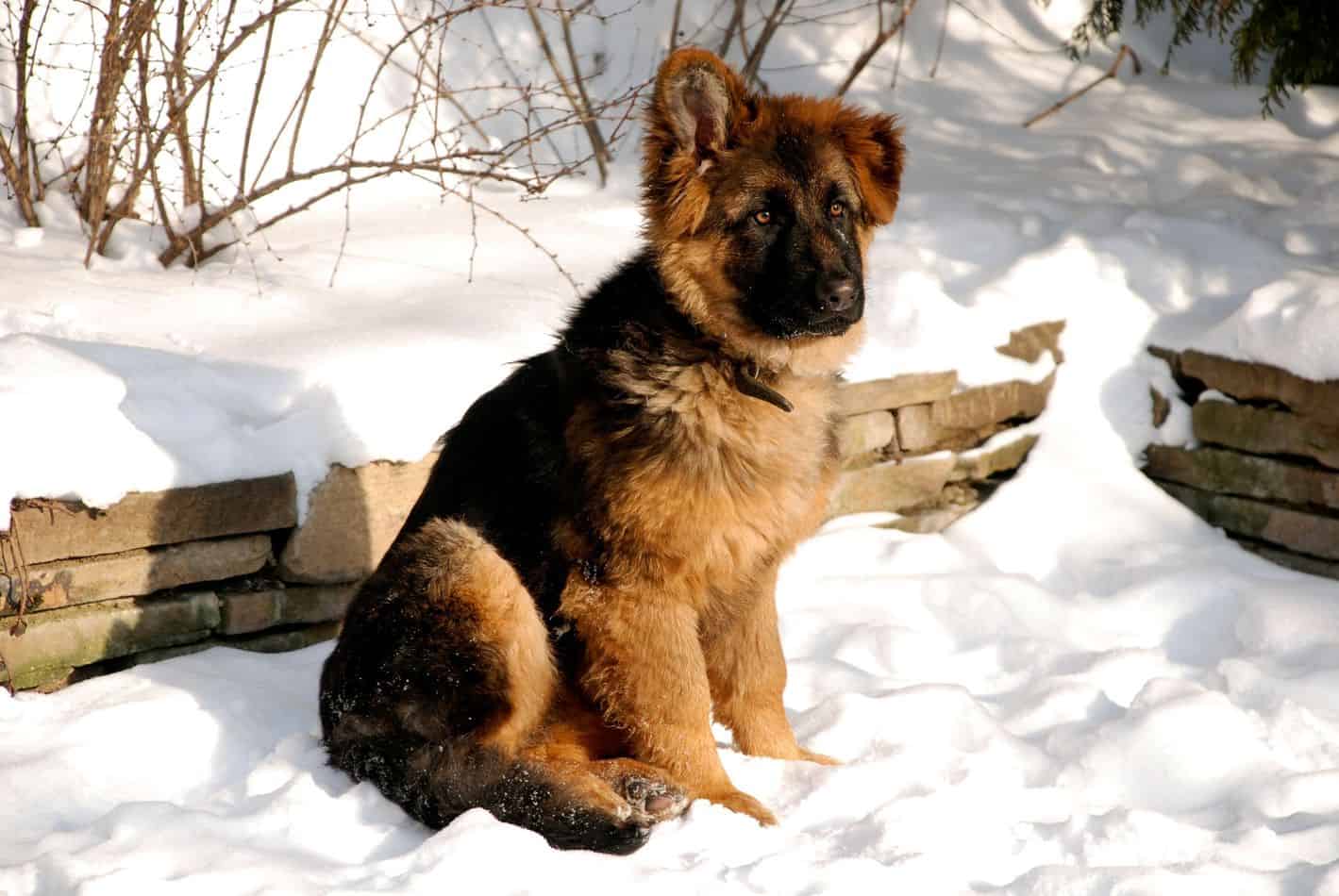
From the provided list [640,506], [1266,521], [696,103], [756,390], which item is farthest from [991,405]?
[640,506]

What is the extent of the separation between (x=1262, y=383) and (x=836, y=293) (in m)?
3.32

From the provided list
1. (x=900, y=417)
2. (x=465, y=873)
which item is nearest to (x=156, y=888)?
(x=465, y=873)

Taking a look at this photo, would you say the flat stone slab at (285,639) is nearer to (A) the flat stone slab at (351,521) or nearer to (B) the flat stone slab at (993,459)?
(A) the flat stone slab at (351,521)

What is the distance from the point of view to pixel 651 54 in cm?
913

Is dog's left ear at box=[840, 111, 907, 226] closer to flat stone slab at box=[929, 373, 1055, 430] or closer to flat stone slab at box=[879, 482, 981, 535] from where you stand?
flat stone slab at box=[929, 373, 1055, 430]

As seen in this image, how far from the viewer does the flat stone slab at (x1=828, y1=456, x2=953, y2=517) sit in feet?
20.5

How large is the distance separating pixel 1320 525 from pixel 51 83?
6.71m

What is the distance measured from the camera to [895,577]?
5770mm

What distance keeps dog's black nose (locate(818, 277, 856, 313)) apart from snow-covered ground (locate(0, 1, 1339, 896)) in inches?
55.4

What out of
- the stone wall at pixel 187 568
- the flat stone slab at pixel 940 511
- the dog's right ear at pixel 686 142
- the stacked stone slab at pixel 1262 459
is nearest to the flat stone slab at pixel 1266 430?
the stacked stone slab at pixel 1262 459

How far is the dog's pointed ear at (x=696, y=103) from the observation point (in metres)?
3.62

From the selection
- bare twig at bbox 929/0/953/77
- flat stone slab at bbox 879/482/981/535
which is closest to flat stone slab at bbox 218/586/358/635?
flat stone slab at bbox 879/482/981/535

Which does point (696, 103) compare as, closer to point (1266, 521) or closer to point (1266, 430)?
point (1266, 430)

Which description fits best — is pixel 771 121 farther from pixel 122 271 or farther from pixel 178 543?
pixel 122 271
